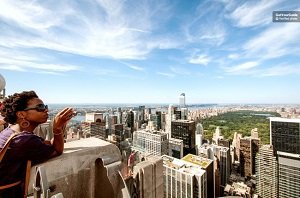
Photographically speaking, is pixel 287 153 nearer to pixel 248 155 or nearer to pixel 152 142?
pixel 248 155

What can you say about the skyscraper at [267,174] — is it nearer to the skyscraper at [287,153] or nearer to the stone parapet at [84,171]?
the skyscraper at [287,153]

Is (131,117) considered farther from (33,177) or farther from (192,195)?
(33,177)

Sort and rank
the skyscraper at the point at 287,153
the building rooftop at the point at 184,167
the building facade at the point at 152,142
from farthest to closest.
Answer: the building facade at the point at 152,142 < the skyscraper at the point at 287,153 < the building rooftop at the point at 184,167

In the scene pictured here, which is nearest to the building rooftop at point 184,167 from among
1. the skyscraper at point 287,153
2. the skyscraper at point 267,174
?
the skyscraper at point 267,174

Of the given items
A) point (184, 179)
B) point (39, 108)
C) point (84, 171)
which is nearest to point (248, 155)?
point (184, 179)

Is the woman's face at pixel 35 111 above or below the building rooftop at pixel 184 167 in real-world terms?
above

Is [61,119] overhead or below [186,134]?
overhead

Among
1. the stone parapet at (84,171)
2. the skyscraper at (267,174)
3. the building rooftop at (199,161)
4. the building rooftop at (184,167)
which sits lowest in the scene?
the skyscraper at (267,174)
